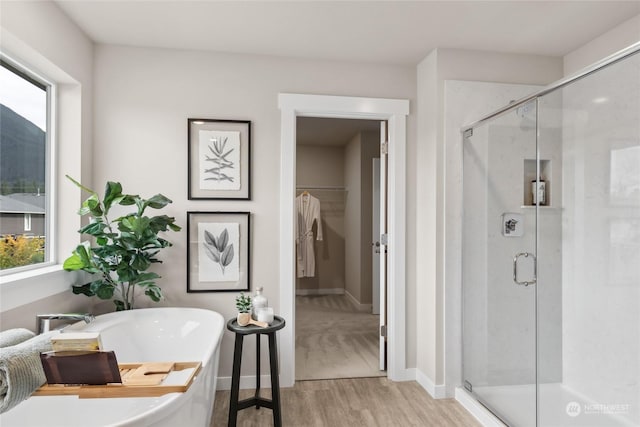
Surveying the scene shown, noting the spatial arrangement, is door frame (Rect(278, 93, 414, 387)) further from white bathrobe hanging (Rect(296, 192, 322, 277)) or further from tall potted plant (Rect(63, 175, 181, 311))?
white bathrobe hanging (Rect(296, 192, 322, 277))

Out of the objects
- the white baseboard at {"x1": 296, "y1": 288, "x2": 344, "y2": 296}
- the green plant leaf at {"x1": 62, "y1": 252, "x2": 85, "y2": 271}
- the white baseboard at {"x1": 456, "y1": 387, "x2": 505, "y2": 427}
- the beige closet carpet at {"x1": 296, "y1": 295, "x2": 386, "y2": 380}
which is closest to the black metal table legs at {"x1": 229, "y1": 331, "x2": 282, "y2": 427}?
the beige closet carpet at {"x1": 296, "y1": 295, "x2": 386, "y2": 380}

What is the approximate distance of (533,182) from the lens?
2.72 m

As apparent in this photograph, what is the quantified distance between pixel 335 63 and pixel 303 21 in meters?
0.67

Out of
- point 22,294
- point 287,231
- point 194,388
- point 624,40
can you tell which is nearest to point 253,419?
point 194,388

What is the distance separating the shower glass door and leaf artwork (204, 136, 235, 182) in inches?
71.4

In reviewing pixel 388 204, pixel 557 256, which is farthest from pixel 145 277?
pixel 557 256

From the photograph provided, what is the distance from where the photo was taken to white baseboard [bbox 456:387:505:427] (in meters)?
2.53

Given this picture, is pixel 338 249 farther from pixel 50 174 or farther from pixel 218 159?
pixel 50 174

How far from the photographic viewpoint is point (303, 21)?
8.45 ft

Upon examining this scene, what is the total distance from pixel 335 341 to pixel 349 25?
9.99 ft

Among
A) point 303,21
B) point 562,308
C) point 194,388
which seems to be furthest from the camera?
point 562,308

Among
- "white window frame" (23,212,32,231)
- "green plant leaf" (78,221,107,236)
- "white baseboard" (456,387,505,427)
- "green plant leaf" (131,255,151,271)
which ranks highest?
"white window frame" (23,212,32,231)

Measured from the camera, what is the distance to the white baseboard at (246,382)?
3.05 metres

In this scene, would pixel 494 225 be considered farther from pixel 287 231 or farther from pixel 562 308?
pixel 287 231
